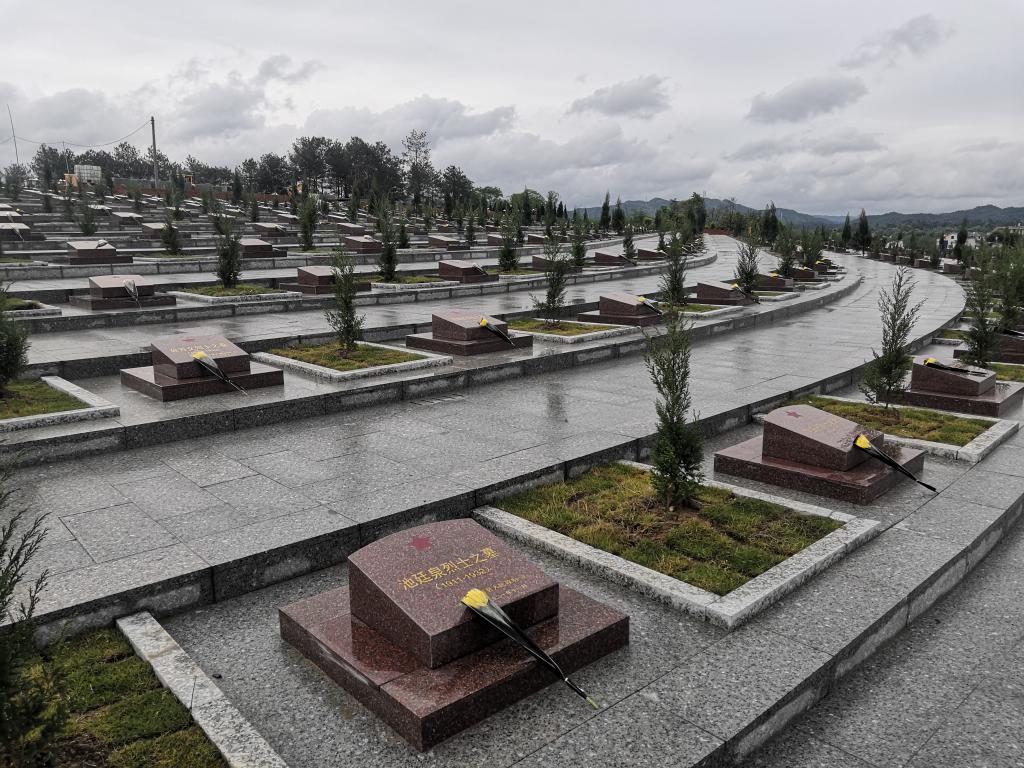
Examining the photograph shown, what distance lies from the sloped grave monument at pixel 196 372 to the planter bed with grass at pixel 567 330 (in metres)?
4.65

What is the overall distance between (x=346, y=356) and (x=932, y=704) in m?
7.89

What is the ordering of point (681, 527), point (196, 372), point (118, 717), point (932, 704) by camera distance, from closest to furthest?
point (118, 717) < point (932, 704) < point (681, 527) < point (196, 372)

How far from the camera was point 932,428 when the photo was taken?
25.2 feet

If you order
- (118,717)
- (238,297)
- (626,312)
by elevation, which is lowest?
(118,717)

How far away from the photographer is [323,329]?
40.4 ft

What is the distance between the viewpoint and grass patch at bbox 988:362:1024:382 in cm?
1045

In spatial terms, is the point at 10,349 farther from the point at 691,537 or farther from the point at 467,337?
the point at 691,537

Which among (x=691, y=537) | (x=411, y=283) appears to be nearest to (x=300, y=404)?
(x=691, y=537)

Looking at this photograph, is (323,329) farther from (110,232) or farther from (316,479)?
(110,232)

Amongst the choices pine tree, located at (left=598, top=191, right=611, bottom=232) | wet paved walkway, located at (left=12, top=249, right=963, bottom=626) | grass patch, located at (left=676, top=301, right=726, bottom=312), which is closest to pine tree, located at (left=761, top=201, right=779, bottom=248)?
pine tree, located at (left=598, top=191, right=611, bottom=232)

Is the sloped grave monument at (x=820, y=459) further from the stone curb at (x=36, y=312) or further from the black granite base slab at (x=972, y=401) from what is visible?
the stone curb at (x=36, y=312)

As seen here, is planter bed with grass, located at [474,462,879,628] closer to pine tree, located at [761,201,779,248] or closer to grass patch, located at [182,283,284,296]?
grass patch, located at [182,283,284,296]

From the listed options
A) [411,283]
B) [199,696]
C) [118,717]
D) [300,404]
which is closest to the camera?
[118,717]

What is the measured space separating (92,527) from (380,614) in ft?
8.46
